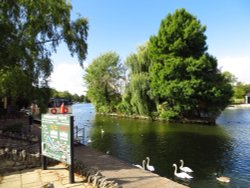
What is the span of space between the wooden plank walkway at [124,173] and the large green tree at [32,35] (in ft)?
15.7

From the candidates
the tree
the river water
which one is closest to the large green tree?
the river water

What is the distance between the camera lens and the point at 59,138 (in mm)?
9797

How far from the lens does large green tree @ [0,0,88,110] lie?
→ 12.9 meters

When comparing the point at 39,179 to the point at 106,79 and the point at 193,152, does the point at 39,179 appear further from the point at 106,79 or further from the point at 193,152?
the point at 106,79

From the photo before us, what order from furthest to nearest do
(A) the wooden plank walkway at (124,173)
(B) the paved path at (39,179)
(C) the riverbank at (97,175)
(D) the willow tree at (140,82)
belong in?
(D) the willow tree at (140,82)
(A) the wooden plank walkway at (124,173)
(C) the riverbank at (97,175)
(B) the paved path at (39,179)

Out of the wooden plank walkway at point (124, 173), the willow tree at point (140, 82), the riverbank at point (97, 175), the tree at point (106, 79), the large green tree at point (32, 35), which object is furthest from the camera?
the tree at point (106, 79)

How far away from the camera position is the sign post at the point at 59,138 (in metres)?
9.32

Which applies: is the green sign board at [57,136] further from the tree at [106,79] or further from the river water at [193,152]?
the tree at [106,79]

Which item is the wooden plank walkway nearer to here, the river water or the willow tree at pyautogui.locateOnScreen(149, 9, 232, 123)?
the river water

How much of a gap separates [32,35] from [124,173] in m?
8.22

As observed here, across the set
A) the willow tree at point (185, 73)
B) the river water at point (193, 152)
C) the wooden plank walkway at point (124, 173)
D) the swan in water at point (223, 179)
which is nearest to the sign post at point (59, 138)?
the wooden plank walkway at point (124, 173)

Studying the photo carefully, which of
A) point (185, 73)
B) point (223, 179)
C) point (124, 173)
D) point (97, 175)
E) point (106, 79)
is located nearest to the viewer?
point (97, 175)

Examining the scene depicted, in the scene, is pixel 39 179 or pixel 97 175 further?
pixel 39 179

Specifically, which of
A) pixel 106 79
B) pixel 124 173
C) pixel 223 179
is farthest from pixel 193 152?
pixel 106 79
